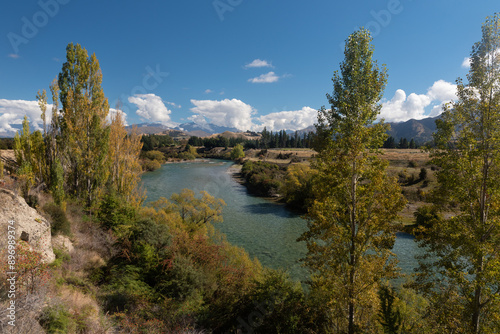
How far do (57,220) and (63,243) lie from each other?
1.77 metres

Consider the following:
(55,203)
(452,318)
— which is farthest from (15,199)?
(452,318)

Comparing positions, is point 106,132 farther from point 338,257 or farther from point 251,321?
point 338,257

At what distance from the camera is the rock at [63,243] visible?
1315 cm

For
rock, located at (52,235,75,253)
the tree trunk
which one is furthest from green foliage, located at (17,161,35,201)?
the tree trunk

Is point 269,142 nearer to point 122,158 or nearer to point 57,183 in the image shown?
point 122,158

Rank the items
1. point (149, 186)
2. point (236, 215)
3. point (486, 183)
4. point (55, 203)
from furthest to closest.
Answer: point (149, 186), point (236, 215), point (55, 203), point (486, 183)

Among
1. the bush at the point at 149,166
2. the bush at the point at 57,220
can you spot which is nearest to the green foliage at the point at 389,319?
the bush at the point at 57,220

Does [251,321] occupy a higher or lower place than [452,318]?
lower

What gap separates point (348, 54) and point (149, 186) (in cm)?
5097

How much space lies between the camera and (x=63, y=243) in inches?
522

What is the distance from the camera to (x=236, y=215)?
123 feet

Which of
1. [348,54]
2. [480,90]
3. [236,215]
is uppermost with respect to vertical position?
[348,54]

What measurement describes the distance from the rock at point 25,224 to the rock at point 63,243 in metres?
0.82

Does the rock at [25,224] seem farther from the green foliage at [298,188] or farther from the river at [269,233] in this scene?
the green foliage at [298,188]
